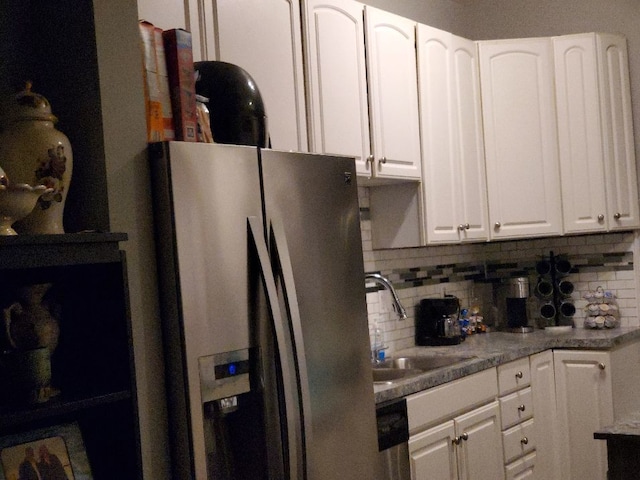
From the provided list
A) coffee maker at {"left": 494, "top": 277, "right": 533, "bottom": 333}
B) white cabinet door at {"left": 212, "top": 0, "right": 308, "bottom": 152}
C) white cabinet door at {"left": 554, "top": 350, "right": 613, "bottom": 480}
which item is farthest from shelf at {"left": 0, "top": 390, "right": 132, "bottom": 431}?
coffee maker at {"left": 494, "top": 277, "right": 533, "bottom": 333}

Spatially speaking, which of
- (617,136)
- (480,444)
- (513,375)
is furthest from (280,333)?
(617,136)

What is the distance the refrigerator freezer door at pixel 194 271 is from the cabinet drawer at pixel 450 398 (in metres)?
1.13

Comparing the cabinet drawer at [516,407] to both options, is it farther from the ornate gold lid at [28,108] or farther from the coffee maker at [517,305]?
the ornate gold lid at [28,108]

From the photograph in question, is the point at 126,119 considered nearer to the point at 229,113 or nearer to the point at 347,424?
the point at 229,113

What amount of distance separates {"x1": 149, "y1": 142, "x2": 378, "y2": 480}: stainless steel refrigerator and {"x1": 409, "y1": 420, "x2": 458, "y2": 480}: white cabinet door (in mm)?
503

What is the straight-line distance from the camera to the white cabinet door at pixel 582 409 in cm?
398

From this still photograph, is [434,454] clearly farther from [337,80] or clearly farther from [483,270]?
[483,270]

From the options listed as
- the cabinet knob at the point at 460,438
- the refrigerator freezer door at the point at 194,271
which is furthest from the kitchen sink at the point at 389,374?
the refrigerator freezer door at the point at 194,271

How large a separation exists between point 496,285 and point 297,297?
2757mm

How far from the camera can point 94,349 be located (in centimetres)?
188

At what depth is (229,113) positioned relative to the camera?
2.30 meters

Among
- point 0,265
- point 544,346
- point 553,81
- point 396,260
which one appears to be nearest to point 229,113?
point 0,265

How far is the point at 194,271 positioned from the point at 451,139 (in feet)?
7.80

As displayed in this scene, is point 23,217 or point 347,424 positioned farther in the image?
point 347,424
